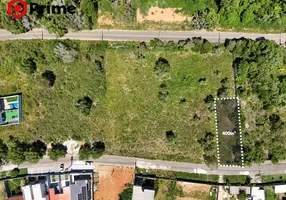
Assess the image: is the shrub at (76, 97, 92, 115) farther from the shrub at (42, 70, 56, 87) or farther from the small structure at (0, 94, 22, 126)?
the small structure at (0, 94, 22, 126)

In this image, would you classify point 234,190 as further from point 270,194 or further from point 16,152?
point 16,152

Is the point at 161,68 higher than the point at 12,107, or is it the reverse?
the point at 161,68

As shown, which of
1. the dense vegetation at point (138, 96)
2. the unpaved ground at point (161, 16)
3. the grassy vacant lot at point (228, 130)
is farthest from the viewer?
the unpaved ground at point (161, 16)

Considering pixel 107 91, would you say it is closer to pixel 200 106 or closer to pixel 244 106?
pixel 200 106

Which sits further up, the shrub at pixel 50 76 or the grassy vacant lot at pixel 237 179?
the shrub at pixel 50 76

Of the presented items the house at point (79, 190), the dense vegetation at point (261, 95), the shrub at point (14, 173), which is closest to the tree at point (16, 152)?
the shrub at point (14, 173)

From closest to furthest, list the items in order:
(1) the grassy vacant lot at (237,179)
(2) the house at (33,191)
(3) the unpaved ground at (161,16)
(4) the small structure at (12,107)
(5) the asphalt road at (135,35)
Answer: (2) the house at (33,191), (4) the small structure at (12,107), (1) the grassy vacant lot at (237,179), (5) the asphalt road at (135,35), (3) the unpaved ground at (161,16)

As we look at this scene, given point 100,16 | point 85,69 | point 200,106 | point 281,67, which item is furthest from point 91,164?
point 281,67

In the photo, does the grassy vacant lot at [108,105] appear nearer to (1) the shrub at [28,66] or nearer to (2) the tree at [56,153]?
(1) the shrub at [28,66]

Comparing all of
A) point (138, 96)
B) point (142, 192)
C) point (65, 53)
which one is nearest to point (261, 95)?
point (138, 96)
